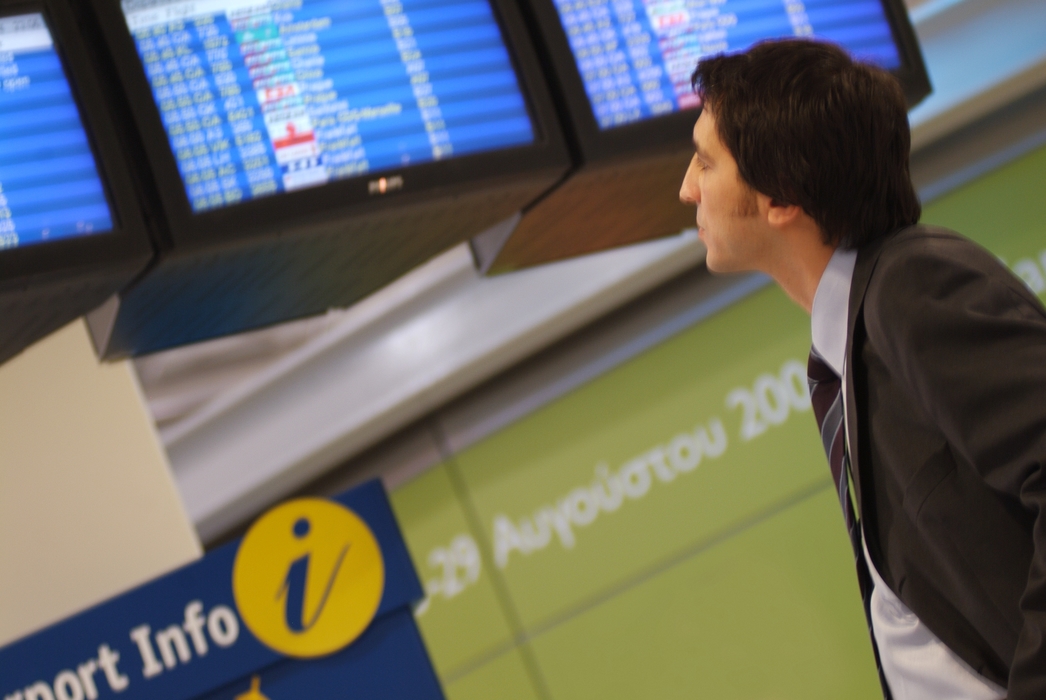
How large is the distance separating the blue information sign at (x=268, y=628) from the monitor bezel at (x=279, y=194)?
47 centimetres

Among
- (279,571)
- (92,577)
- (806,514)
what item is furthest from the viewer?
(806,514)

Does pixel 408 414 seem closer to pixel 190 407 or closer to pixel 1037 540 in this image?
pixel 190 407

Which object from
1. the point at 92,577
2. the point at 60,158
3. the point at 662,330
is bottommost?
the point at 662,330

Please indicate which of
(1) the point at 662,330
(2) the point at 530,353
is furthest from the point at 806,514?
(2) the point at 530,353

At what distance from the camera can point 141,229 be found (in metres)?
1.66

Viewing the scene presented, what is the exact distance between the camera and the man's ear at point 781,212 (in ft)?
4.26

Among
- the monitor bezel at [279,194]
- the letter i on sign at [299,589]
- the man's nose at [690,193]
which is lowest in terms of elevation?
the letter i on sign at [299,589]

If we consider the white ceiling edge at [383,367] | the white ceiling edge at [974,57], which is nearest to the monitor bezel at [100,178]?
the white ceiling edge at [383,367]

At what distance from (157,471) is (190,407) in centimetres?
297

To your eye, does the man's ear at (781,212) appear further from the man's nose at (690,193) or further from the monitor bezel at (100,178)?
the monitor bezel at (100,178)

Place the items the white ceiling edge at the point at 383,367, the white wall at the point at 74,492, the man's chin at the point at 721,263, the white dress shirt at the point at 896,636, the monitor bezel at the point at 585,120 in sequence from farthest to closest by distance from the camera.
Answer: the white ceiling edge at the point at 383,367 < the white wall at the point at 74,492 < the monitor bezel at the point at 585,120 < the man's chin at the point at 721,263 < the white dress shirt at the point at 896,636

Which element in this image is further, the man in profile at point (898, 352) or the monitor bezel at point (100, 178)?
the monitor bezel at point (100, 178)

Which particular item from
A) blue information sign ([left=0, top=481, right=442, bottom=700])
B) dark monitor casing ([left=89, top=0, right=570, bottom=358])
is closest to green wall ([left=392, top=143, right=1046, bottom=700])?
dark monitor casing ([left=89, top=0, right=570, bottom=358])

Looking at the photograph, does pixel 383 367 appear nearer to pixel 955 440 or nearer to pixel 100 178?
pixel 100 178
